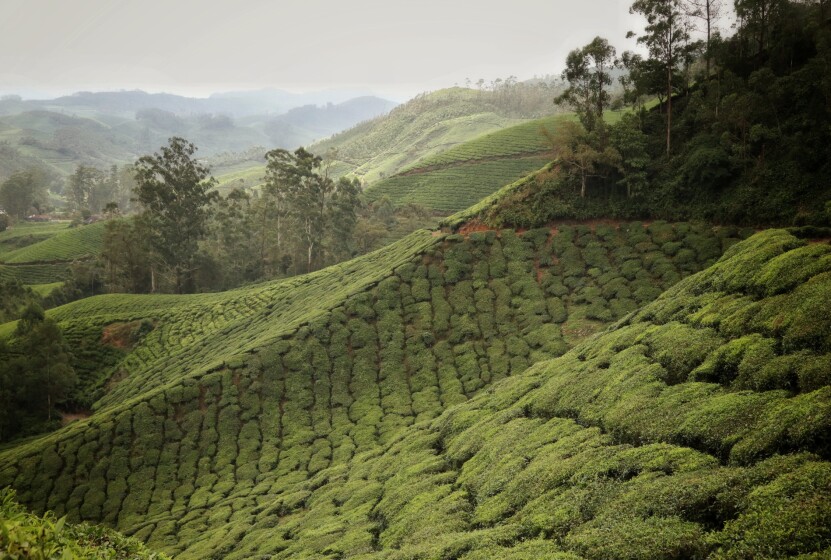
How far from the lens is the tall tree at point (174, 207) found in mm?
61406

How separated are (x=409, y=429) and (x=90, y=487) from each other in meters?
16.2

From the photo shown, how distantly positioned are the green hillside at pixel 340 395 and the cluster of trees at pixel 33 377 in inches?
160

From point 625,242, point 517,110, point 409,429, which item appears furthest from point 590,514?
point 517,110

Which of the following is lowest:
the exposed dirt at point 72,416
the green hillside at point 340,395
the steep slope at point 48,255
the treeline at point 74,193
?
the exposed dirt at point 72,416

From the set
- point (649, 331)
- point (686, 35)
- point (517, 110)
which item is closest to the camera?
point (649, 331)

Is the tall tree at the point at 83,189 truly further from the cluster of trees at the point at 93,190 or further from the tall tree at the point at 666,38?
the tall tree at the point at 666,38

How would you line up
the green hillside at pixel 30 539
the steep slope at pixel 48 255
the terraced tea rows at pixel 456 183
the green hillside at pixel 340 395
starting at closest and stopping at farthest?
the green hillside at pixel 30 539
the green hillside at pixel 340 395
the steep slope at pixel 48 255
the terraced tea rows at pixel 456 183

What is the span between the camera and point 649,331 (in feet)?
54.6

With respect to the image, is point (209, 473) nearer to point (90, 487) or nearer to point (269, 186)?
point (90, 487)

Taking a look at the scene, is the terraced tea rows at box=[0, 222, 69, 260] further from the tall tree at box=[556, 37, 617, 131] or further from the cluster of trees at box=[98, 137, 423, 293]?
the tall tree at box=[556, 37, 617, 131]

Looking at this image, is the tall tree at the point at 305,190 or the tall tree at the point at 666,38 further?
the tall tree at the point at 305,190

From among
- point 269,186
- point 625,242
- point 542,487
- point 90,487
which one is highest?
point 269,186

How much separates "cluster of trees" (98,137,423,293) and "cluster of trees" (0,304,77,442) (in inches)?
1079

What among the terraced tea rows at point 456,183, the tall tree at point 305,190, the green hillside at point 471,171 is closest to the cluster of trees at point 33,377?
the tall tree at point 305,190
